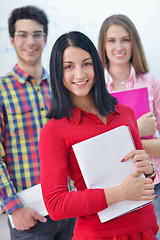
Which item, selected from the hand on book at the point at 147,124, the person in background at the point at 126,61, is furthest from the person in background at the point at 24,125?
the hand on book at the point at 147,124

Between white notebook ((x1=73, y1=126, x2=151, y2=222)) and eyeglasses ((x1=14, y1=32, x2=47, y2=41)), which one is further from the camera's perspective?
eyeglasses ((x1=14, y1=32, x2=47, y2=41))

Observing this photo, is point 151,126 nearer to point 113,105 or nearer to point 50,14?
point 113,105

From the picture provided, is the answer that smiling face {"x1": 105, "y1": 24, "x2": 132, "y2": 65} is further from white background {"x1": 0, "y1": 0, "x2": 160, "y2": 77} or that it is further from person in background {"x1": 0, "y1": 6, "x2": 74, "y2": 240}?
white background {"x1": 0, "y1": 0, "x2": 160, "y2": 77}

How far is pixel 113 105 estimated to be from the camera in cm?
111

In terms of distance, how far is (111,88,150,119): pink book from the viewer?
4.84 feet

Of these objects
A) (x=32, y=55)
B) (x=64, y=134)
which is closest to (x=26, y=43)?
(x=32, y=55)

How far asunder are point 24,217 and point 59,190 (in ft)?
1.82

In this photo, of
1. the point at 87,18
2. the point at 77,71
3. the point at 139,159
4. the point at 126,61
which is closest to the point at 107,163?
the point at 139,159

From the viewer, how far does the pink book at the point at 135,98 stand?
1476mm

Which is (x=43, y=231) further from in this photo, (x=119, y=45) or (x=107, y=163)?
(x=119, y=45)

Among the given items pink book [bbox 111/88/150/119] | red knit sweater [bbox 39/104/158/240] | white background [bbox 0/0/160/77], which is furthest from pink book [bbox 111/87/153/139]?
white background [bbox 0/0/160/77]

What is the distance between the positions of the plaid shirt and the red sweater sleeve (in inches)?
21.2

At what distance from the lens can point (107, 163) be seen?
3.18ft

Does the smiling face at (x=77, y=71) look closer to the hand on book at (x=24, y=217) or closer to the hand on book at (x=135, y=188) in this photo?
the hand on book at (x=135, y=188)
